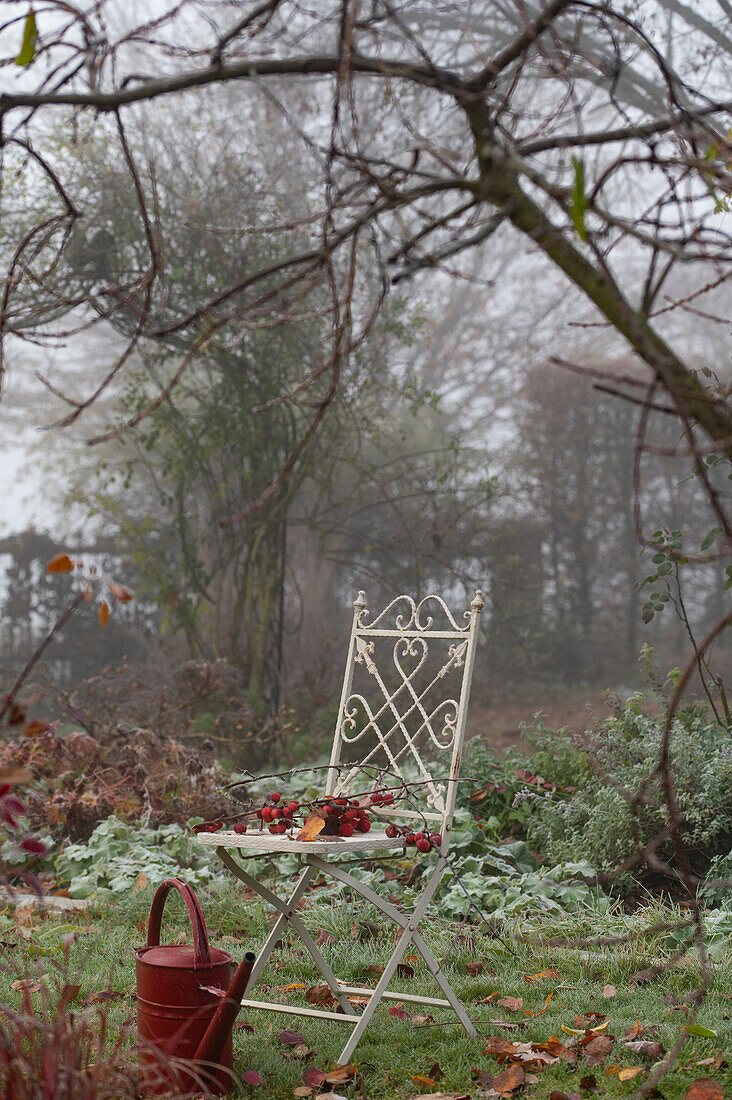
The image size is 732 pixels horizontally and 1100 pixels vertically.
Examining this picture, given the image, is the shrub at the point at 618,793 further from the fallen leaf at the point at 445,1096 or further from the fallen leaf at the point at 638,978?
the fallen leaf at the point at 445,1096

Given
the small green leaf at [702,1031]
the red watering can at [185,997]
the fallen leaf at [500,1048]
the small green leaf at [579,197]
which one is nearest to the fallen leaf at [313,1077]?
the red watering can at [185,997]

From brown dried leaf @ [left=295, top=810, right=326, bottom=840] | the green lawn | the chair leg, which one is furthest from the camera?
the chair leg

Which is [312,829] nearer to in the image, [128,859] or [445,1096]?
[445,1096]

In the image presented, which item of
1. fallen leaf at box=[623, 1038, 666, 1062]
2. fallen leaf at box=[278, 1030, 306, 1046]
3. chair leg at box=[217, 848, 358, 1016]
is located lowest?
fallen leaf at box=[278, 1030, 306, 1046]

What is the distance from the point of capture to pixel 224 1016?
2158 millimetres

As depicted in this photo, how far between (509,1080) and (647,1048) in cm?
41

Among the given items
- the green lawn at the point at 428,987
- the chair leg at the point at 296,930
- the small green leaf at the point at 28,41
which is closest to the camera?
the small green leaf at the point at 28,41

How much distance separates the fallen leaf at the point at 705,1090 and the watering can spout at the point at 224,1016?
1079 millimetres

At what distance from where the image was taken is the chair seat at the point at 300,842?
2.54 m

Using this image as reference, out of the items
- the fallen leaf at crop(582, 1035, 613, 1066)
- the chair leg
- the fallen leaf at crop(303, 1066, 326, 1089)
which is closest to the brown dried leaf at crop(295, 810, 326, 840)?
the chair leg

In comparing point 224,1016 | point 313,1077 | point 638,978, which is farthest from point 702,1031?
point 224,1016

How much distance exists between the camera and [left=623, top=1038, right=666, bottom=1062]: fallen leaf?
2.49 meters

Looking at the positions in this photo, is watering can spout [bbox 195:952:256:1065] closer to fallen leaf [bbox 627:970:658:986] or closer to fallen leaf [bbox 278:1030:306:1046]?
fallen leaf [bbox 278:1030:306:1046]

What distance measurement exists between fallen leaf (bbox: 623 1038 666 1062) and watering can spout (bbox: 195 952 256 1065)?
1.10 m
